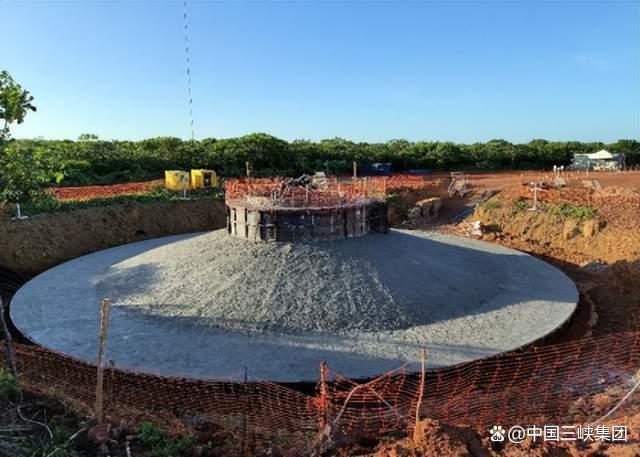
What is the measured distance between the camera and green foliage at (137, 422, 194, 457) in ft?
16.5

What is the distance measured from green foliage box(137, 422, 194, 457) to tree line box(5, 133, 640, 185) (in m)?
17.0

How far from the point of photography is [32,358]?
32.0 feet

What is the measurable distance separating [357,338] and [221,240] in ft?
19.2

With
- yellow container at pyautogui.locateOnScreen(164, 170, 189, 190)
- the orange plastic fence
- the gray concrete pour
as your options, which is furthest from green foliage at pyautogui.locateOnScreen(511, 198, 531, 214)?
yellow container at pyautogui.locateOnScreen(164, 170, 189, 190)

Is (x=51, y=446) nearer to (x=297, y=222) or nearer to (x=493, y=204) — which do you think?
(x=297, y=222)

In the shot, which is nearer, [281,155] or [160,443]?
[160,443]

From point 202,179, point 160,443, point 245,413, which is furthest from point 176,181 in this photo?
point 160,443

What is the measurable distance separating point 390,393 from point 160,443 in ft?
14.6

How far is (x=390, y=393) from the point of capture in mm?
8672

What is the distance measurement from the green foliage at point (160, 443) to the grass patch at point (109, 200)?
43.9ft

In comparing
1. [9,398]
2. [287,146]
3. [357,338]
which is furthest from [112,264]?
[287,146]

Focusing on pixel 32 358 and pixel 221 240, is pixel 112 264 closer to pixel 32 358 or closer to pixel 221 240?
pixel 221 240

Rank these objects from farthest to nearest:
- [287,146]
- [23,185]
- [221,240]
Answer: [287,146], [221,240], [23,185]

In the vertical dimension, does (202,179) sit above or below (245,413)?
above
